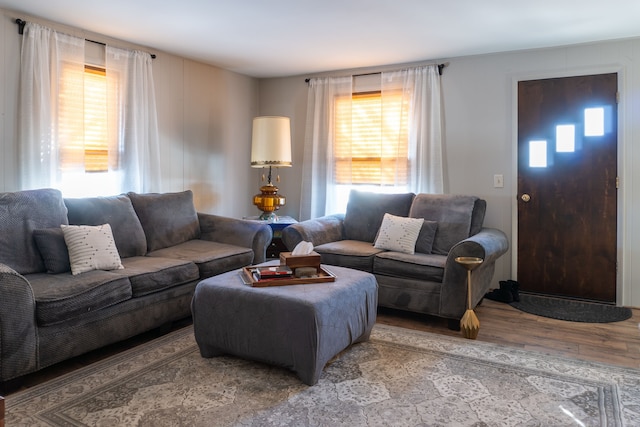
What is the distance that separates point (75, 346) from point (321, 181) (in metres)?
3.20

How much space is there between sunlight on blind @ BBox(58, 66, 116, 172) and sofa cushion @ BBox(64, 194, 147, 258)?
427 millimetres

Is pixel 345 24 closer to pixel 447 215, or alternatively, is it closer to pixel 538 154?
pixel 447 215

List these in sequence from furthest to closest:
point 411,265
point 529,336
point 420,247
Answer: point 420,247 < point 411,265 < point 529,336

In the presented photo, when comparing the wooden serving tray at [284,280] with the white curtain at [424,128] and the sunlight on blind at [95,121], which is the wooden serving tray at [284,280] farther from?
the white curtain at [424,128]

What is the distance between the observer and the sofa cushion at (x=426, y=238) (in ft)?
13.0

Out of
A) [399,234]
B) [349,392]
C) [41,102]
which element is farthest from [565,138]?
A: [41,102]

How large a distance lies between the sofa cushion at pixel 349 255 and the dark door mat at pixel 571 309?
1.32 meters

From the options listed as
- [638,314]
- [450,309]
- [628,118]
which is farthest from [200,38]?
[638,314]

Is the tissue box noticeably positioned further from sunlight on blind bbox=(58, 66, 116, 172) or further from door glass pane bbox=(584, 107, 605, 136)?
door glass pane bbox=(584, 107, 605, 136)

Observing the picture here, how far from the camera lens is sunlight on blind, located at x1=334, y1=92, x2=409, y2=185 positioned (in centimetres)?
480

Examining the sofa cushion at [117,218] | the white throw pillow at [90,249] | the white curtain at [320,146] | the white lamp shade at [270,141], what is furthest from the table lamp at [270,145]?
the white throw pillow at [90,249]

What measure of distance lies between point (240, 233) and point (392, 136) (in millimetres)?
1875

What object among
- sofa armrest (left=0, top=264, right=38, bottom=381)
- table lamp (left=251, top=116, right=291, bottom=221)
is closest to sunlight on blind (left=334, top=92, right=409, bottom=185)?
table lamp (left=251, top=116, right=291, bottom=221)

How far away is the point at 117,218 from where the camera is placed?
356 centimetres
